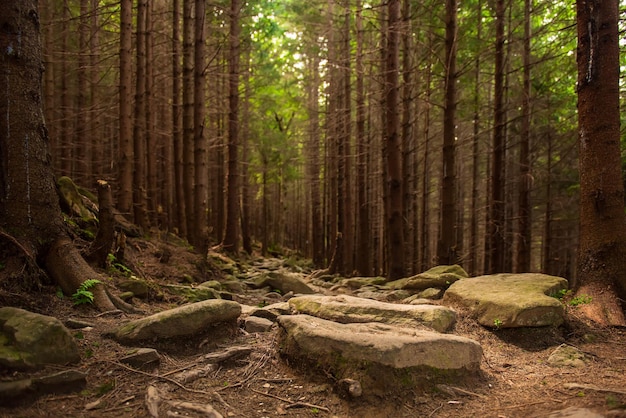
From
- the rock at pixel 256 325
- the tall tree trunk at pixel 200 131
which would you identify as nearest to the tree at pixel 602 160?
the rock at pixel 256 325

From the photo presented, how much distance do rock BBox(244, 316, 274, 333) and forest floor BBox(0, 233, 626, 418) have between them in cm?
12

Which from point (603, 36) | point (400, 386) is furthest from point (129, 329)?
point (603, 36)

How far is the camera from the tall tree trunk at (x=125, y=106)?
9.05 m

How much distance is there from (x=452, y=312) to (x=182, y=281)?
5.72 m

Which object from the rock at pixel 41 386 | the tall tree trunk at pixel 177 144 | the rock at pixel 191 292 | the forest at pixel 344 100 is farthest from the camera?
the tall tree trunk at pixel 177 144

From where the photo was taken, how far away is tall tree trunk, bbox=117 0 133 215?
356 inches

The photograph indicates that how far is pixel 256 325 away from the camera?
472 cm

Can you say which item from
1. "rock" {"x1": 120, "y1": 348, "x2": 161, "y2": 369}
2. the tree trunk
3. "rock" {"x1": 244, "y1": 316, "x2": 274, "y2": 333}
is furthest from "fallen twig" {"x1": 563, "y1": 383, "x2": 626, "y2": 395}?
the tree trunk

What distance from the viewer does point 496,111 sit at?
11320 mm

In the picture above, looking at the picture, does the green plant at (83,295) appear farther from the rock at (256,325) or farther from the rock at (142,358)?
the rock at (256,325)

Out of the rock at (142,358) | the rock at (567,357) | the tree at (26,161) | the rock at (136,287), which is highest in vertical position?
the tree at (26,161)

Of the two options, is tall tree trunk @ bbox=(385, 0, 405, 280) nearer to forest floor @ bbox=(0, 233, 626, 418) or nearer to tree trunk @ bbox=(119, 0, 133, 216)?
forest floor @ bbox=(0, 233, 626, 418)

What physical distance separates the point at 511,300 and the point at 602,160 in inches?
82.9

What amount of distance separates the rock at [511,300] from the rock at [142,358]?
3.74 metres
